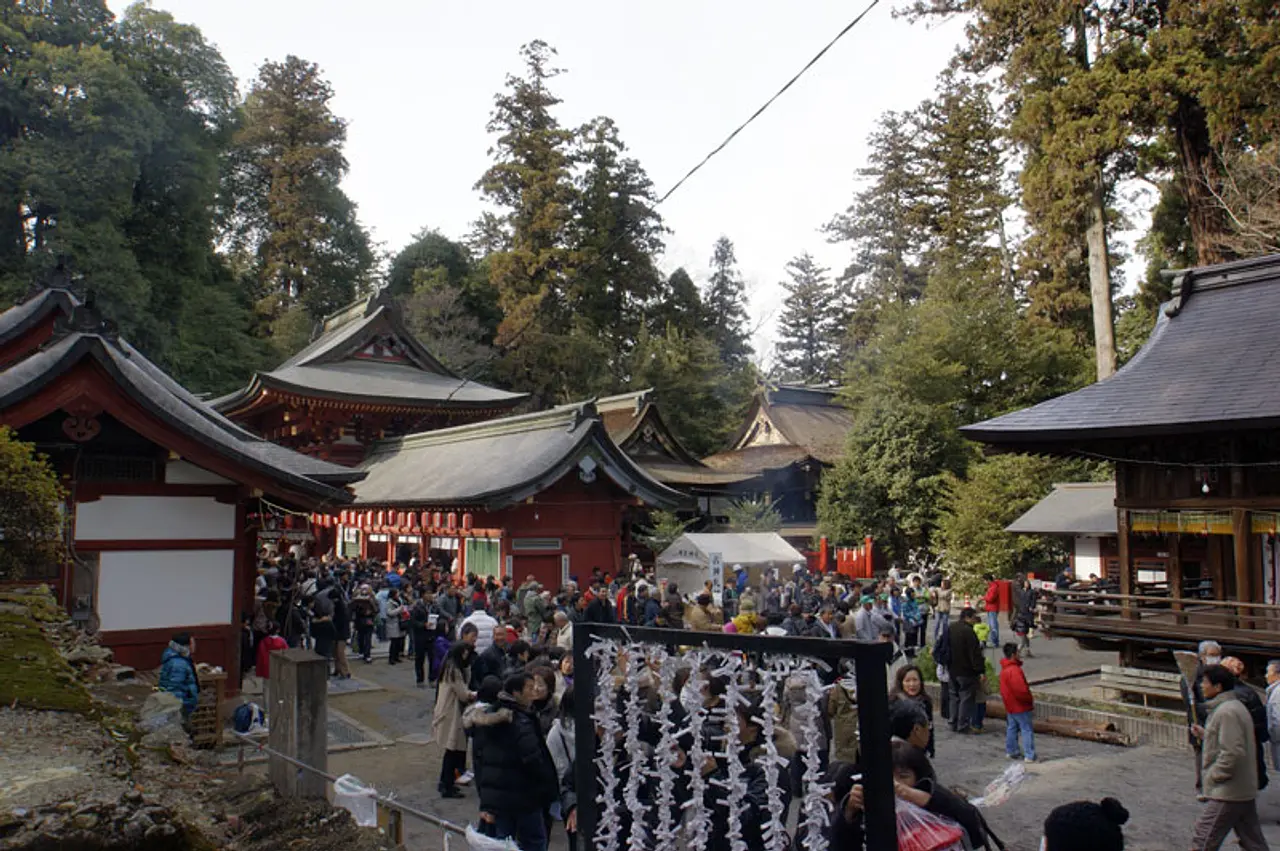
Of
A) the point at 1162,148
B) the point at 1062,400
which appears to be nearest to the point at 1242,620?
the point at 1062,400

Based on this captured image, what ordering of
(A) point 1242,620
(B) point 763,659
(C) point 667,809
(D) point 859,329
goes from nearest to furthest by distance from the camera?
(B) point 763,659 → (C) point 667,809 → (A) point 1242,620 → (D) point 859,329

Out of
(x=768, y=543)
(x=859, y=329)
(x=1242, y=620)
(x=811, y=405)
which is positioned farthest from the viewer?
(x=859, y=329)

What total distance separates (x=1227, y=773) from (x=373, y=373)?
30.4 metres

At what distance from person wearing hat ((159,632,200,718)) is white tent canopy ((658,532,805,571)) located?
1501 centimetres

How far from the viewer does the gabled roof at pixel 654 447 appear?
32.1 m

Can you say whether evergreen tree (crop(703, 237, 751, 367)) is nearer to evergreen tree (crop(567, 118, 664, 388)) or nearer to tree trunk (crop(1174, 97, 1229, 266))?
evergreen tree (crop(567, 118, 664, 388))

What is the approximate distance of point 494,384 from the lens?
45.5 metres

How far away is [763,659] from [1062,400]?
12979 millimetres

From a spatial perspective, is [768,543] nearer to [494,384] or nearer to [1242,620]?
[1242,620]

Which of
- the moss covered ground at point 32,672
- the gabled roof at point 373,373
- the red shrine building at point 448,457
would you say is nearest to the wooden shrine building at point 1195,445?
the red shrine building at point 448,457

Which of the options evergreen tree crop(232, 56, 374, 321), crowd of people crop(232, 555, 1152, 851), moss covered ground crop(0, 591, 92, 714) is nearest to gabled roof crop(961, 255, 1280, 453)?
crowd of people crop(232, 555, 1152, 851)

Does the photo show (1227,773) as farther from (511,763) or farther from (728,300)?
(728,300)

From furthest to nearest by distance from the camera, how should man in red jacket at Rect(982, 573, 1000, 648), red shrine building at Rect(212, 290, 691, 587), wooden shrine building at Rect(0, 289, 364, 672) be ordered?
red shrine building at Rect(212, 290, 691, 587) < man in red jacket at Rect(982, 573, 1000, 648) < wooden shrine building at Rect(0, 289, 364, 672)

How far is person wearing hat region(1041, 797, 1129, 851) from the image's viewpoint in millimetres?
3277
